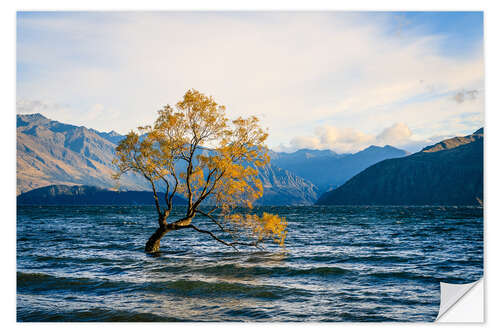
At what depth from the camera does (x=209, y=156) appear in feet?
60.8

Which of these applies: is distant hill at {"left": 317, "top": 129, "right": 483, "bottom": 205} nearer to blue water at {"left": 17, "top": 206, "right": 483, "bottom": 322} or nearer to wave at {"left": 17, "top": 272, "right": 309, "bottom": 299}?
blue water at {"left": 17, "top": 206, "right": 483, "bottom": 322}

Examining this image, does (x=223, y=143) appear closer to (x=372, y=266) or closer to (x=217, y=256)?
(x=217, y=256)

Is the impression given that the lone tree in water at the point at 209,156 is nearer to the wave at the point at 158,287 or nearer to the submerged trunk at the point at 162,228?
the submerged trunk at the point at 162,228

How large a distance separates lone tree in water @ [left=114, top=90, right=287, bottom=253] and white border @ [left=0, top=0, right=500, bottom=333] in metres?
5.24

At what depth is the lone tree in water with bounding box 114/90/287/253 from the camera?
58.0 ft

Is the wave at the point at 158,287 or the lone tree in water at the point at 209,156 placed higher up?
the lone tree in water at the point at 209,156

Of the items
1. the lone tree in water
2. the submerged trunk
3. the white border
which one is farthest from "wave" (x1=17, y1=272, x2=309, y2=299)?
the submerged trunk

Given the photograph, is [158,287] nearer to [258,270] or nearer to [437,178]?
[258,270]

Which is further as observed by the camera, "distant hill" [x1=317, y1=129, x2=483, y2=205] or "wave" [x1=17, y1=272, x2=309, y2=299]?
"distant hill" [x1=317, y1=129, x2=483, y2=205]

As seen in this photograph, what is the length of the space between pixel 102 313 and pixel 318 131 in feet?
44.7

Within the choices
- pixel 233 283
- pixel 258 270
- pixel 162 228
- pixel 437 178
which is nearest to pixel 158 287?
pixel 233 283
